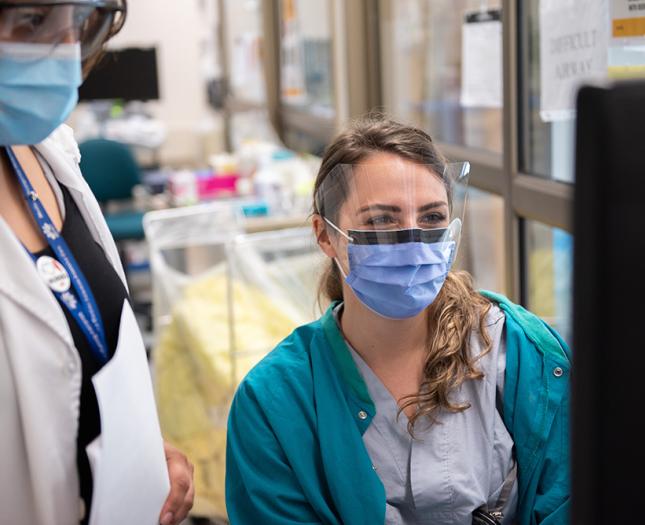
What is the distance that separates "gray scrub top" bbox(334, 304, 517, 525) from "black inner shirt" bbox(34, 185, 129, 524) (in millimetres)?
419

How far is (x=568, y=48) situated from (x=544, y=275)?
A: 657mm

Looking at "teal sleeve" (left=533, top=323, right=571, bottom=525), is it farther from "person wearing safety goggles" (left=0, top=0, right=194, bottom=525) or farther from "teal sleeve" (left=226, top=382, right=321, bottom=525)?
"person wearing safety goggles" (left=0, top=0, right=194, bottom=525)

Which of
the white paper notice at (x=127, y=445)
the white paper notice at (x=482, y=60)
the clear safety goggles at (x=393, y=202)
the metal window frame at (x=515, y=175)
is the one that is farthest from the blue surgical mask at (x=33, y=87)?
the white paper notice at (x=482, y=60)

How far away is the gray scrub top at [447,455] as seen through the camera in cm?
126

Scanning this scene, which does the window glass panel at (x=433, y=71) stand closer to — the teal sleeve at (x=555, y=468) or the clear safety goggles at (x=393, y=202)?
the clear safety goggles at (x=393, y=202)

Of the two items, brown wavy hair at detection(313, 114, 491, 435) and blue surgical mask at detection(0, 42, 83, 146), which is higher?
blue surgical mask at detection(0, 42, 83, 146)

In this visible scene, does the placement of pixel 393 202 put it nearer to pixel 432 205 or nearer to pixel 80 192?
pixel 432 205

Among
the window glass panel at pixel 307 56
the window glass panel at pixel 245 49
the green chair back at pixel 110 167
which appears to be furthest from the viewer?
the window glass panel at pixel 245 49

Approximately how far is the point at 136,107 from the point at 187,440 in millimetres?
4658

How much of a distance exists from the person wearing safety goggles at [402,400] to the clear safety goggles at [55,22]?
0.43 metres

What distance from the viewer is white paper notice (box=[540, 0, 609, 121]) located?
175cm

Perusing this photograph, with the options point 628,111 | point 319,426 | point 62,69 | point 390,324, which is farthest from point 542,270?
point 628,111

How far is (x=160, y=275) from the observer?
9.05ft

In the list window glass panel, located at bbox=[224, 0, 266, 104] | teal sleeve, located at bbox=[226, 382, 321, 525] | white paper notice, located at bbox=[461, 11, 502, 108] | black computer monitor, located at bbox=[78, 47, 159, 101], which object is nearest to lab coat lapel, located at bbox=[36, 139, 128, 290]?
teal sleeve, located at bbox=[226, 382, 321, 525]
